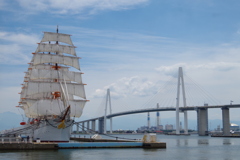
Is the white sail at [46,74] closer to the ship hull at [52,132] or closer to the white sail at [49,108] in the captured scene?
the white sail at [49,108]

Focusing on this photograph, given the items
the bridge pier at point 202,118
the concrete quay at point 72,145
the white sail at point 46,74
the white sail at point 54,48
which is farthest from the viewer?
the bridge pier at point 202,118

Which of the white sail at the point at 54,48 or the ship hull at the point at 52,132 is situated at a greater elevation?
the white sail at the point at 54,48

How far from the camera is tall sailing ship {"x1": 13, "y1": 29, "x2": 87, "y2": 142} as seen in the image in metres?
41.8

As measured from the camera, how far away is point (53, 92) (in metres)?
49.7

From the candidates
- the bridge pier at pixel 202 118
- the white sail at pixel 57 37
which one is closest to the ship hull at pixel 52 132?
the white sail at pixel 57 37

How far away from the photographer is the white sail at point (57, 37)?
5325 centimetres

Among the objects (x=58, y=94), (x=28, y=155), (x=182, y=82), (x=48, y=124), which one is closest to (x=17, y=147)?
(x=28, y=155)

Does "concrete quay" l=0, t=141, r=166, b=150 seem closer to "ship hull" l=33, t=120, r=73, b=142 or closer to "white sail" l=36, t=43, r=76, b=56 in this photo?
"ship hull" l=33, t=120, r=73, b=142

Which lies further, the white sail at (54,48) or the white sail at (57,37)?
the white sail at (57,37)

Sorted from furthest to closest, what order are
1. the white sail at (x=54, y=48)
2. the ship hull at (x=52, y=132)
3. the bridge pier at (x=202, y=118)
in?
the bridge pier at (x=202, y=118) → the white sail at (x=54, y=48) → the ship hull at (x=52, y=132)

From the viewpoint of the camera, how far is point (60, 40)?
176 ft

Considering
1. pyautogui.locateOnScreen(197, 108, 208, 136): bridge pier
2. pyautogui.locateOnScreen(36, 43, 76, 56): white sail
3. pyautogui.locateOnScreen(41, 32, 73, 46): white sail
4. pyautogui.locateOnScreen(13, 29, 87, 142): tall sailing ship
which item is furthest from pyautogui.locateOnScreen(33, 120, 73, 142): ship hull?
pyautogui.locateOnScreen(197, 108, 208, 136): bridge pier

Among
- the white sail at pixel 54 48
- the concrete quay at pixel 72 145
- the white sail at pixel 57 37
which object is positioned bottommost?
the concrete quay at pixel 72 145

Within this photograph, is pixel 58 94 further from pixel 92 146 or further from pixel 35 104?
pixel 92 146
